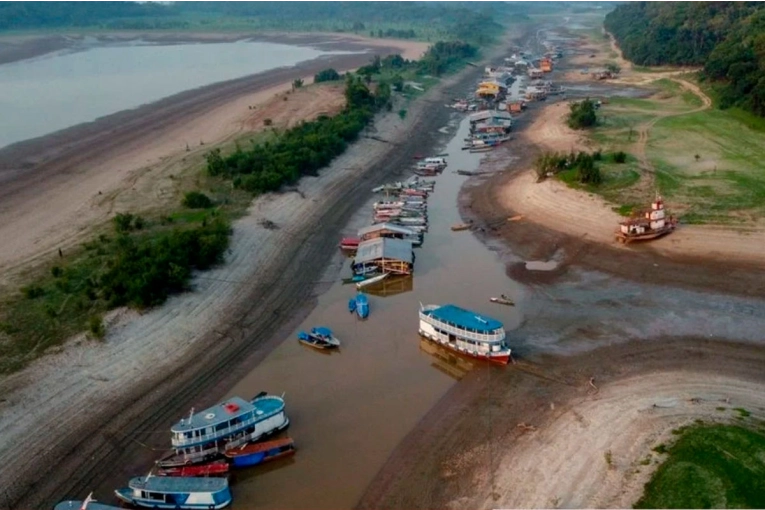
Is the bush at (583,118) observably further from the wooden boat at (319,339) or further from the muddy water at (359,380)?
the wooden boat at (319,339)

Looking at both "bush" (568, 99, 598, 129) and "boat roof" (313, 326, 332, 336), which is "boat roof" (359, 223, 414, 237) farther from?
"bush" (568, 99, 598, 129)

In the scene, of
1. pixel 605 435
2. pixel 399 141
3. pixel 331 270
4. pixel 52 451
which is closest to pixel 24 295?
pixel 52 451

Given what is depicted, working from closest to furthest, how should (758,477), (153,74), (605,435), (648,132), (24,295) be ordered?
1. (758,477)
2. (605,435)
3. (24,295)
4. (648,132)
5. (153,74)

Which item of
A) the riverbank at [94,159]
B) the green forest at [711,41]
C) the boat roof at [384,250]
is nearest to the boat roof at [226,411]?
the boat roof at [384,250]

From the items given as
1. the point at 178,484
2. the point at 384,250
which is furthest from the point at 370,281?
the point at 178,484

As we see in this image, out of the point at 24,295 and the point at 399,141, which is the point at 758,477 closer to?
the point at 24,295

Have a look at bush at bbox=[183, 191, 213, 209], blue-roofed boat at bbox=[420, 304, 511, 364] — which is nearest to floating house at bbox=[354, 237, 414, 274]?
blue-roofed boat at bbox=[420, 304, 511, 364]

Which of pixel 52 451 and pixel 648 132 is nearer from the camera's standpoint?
pixel 52 451

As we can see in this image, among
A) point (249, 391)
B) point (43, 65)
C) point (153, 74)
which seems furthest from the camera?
point (43, 65)
